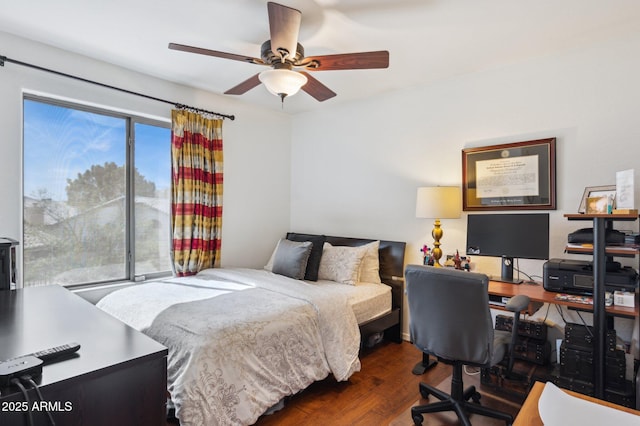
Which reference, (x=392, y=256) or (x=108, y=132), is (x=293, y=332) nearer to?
(x=392, y=256)

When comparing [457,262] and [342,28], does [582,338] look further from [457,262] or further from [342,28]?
[342,28]

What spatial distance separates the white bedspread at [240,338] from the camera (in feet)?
5.99

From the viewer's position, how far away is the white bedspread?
5.99 feet

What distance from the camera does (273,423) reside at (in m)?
2.12

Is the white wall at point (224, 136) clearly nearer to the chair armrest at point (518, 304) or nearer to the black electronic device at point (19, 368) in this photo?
the black electronic device at point (19, 368)

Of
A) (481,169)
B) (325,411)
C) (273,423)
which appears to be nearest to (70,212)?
(273,423)

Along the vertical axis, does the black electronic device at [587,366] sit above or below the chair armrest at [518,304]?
below

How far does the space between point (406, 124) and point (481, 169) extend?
0.91 metres

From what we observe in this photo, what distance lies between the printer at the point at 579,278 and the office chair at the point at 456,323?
470 mm

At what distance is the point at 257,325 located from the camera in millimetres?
2133

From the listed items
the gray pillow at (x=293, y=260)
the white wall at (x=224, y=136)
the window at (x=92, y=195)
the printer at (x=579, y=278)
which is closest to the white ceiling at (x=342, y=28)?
the white wall at (x=224, y=136)

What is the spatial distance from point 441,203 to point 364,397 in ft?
5.49

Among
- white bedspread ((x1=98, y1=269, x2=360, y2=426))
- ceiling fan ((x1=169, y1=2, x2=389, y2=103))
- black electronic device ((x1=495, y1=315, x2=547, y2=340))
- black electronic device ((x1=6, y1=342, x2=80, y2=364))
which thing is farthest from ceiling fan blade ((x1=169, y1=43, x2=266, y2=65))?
black electronic device ((x1=495, y1=315, x2=547, y2=340))

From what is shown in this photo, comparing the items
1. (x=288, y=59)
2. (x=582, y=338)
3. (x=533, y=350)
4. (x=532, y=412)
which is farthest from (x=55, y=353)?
(x=533, y=350)
